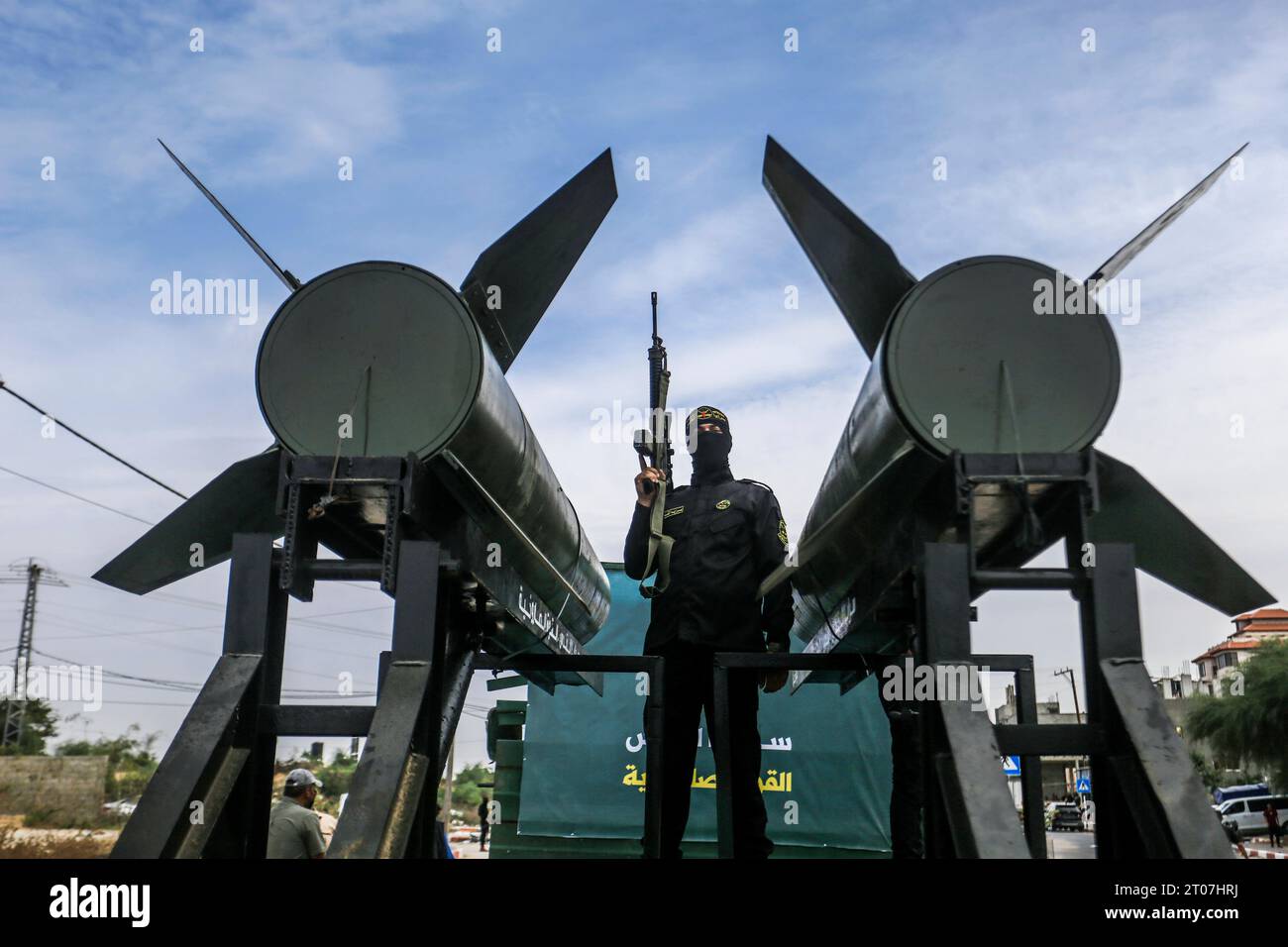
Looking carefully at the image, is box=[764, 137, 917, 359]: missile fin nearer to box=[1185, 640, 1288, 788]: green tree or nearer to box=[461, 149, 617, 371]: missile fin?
box=[461, 149, 617, 371]: missile fin

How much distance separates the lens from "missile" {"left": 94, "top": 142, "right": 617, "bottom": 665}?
13.2 ft

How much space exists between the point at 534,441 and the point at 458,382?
3.37 ft

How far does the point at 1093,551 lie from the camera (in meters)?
3.74

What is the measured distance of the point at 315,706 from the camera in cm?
380

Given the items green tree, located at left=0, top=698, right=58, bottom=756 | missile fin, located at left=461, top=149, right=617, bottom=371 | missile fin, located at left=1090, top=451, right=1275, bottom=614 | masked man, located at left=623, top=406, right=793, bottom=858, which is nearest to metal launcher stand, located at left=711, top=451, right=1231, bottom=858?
missile fin, located at left=1090, top=451, right=1275, bottom=614

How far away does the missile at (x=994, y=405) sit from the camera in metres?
3.91

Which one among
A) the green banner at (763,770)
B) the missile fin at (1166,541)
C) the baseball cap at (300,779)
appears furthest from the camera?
the baseball cap at (300,779)

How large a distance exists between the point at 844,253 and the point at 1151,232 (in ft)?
3.79

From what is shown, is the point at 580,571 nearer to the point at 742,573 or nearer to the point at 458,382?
the point at 742,573

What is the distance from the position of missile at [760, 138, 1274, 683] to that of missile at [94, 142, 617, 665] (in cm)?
143

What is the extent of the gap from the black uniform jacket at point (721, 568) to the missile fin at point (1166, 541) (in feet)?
6.06

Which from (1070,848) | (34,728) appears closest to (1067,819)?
(1070,848)

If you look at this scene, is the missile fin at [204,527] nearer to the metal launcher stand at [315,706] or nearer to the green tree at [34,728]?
the metal launcher stand at [315,706]

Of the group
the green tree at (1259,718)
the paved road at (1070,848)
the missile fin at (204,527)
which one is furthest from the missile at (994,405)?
the green tree at (1259,718)
